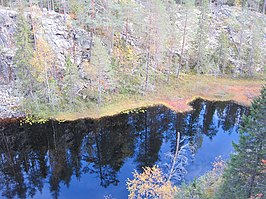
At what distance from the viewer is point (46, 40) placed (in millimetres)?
42875

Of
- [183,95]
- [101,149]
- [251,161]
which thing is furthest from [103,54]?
[251,161]

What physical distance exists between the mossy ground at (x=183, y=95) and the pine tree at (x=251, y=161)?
25.7 m

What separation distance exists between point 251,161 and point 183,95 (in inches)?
1206

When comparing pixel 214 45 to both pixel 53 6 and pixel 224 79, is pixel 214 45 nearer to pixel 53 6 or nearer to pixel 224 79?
pixel 224 79

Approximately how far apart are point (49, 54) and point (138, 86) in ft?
51.0

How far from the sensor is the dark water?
27.0m

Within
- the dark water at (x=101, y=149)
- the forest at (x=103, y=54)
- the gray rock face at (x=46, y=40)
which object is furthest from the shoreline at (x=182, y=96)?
the gray rock face at (x=46, y=40)

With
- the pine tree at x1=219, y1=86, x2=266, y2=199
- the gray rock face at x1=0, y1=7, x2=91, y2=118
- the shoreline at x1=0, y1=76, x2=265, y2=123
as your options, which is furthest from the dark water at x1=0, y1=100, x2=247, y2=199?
the pine tree at x1=219, y1=86, x2=266, y2=199

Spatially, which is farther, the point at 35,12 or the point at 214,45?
the point at 214,45

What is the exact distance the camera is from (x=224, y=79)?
2087 inches

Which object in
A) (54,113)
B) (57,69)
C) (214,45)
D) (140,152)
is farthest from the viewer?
(214,45)

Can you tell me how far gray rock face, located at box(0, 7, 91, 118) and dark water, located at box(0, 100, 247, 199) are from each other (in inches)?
306

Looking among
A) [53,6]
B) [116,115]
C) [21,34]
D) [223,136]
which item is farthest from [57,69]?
[223,136]

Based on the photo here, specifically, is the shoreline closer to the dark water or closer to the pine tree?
the dark water
